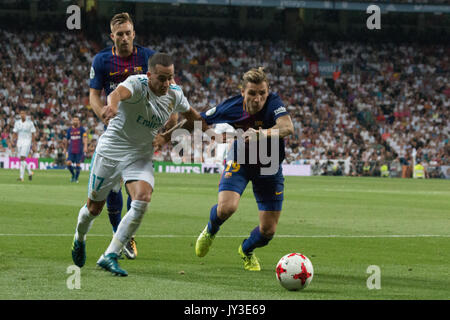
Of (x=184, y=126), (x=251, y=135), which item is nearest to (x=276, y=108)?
(x=251, y=135)

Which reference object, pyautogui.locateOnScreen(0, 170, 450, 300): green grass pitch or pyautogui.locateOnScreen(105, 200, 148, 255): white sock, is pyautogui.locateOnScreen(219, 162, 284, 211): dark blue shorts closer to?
pyautogui.locateOnScreen(0, 170, 450, 300): green grass pitch

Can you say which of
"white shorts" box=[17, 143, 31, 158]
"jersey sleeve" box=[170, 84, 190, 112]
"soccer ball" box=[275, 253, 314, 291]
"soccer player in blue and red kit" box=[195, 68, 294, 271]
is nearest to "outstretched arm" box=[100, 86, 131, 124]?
"jersey sleeve" box=[170, 84, 190, 112]

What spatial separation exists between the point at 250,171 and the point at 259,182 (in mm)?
174

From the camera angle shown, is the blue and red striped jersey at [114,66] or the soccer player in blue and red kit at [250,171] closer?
the soccer player in blue and red kit at [250,171]

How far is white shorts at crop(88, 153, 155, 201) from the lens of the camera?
25.8ft

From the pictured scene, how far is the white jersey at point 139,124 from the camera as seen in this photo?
7832 millimetres

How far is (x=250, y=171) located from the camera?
348 inches

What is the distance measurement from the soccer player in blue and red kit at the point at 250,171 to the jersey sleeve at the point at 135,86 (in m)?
1.16

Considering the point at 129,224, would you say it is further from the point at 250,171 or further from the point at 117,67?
the point at 117,67

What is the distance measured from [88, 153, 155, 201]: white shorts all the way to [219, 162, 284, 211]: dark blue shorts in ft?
3.87

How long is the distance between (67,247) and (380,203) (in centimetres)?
1223

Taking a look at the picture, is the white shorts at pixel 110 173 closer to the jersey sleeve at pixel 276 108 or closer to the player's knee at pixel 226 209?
the player's knee at pixel 226 209

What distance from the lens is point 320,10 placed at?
2124 inches

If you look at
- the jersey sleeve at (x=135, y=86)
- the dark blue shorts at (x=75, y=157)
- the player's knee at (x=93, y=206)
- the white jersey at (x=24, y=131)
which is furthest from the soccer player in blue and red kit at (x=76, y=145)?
the jersey sleeve at (x=135, y=86)
